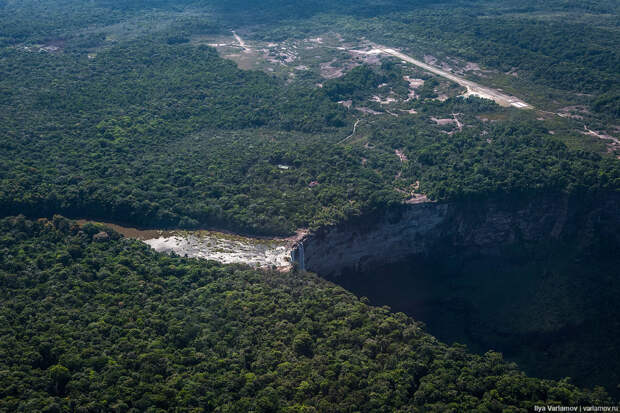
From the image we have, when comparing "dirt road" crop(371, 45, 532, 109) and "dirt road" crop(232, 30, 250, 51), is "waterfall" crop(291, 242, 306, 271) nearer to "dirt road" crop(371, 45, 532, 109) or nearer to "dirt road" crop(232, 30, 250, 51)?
"dirt road" crop(371, 45, 532, 109)

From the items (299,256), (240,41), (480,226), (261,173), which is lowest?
(480,226)

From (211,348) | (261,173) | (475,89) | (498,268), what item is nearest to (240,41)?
(475,89)

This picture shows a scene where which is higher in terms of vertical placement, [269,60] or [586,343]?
[269,60]

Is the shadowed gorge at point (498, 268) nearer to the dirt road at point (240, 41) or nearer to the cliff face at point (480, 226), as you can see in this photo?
→ the cliff face at point (480, 226)

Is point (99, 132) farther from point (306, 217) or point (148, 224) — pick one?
point (306, 217)

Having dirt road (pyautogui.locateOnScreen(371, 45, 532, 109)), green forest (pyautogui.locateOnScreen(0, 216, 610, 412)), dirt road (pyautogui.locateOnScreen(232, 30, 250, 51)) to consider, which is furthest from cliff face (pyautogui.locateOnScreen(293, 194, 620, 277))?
dirt road (pyautogui.locateOnScreen(232, 30, 250, 51))

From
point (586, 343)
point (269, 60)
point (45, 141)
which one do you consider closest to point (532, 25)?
point (269, 60)

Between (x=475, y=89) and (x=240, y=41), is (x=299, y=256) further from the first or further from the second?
(x=240, y=41)

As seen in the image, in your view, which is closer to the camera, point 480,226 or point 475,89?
point 480,226
